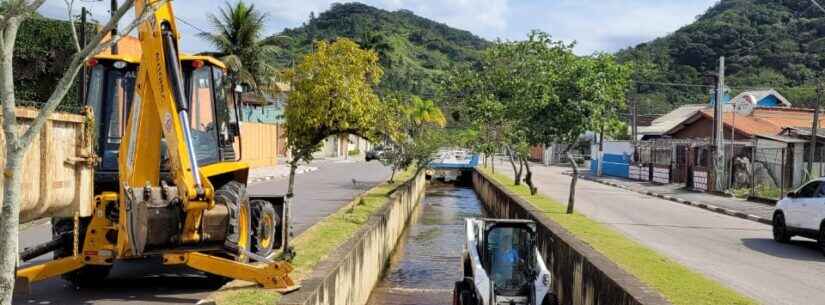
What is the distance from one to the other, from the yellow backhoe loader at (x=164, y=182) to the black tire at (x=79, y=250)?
1cm

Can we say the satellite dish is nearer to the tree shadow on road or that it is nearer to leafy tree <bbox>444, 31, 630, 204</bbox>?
leafy tree <bbox>444, 31, 630, 204</bbox>

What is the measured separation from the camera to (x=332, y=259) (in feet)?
36.7

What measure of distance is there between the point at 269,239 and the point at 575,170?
11.5 meters

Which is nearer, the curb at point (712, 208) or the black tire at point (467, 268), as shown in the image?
the black tire at point (467, 268)

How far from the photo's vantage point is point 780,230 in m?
17.7

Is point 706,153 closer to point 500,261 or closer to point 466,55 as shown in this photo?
point 500,261

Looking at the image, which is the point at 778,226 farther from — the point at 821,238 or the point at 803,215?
the point at 821,238

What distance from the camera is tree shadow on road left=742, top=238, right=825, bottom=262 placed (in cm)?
1568

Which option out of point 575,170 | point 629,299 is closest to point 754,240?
point 575,170

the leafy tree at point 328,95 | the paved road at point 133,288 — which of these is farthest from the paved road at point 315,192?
the paved road at point 133,288

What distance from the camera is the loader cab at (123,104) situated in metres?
10.4

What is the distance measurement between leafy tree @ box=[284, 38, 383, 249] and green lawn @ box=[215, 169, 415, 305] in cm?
156

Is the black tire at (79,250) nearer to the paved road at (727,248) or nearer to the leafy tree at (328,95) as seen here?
the leafy tree at (328,95)

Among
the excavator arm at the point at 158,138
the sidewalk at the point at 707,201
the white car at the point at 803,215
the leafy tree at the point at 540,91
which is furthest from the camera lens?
the sidewalk at the point at 707,201
